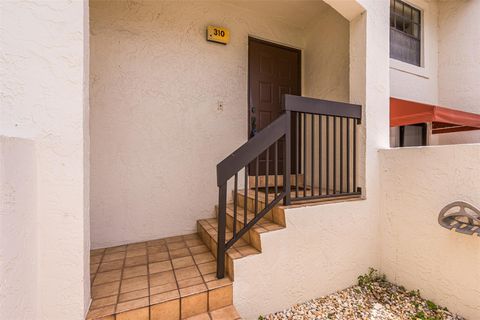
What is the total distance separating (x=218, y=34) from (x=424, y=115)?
2.69 m

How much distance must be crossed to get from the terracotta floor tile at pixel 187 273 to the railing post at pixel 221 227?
24 centimetres

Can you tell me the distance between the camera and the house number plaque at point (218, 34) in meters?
2.99

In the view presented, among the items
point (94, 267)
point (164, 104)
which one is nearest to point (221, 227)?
point (94, 267)

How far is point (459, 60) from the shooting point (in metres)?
3.58

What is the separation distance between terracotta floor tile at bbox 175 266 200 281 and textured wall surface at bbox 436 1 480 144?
4.45 meters

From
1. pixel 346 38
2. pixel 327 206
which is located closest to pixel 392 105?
pixel 346 38

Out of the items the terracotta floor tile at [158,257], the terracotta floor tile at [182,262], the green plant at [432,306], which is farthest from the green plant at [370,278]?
the terracotta floor tile at [158,257]

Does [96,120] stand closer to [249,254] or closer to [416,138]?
[249,254]

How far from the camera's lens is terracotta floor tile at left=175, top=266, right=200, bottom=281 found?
1.83 meters

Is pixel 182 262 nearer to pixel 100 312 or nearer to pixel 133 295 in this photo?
pixel 133 295

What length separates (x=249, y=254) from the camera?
1820 millimetres

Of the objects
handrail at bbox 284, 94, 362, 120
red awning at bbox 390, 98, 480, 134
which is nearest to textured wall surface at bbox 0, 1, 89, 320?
handrail at bbox 284, 94, 362, 120

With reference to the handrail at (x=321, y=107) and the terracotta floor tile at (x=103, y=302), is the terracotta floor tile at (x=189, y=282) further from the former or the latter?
the handrail at (x=321, y=107)

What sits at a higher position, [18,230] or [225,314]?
[18,230]
